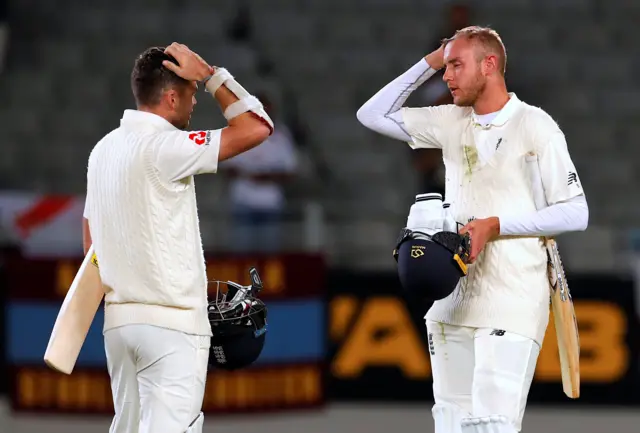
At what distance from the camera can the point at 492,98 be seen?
5.23 metres

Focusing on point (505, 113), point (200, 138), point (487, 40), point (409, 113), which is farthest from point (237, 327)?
point (487, 40)

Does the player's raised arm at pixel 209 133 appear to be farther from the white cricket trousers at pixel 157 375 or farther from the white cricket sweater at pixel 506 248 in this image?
the white cricket sweater at pixel 506 248

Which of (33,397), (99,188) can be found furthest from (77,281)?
(33,397)

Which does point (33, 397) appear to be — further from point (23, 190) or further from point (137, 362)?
point (137, 362)

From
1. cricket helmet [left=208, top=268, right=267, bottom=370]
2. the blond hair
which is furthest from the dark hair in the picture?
the blond hair

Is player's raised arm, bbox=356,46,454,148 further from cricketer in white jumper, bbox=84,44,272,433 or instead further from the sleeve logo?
the sleeve logo

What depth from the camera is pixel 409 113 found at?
217 inches

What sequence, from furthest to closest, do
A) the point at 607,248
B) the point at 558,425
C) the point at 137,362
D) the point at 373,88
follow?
the point at 373,88
the point at 607,248
the point at 558,425
the point at 137,362

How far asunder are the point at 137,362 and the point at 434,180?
517 centimetres

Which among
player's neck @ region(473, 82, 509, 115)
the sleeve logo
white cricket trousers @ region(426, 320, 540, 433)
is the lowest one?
white cricket trousers @ region(426, 320, 540, 433)

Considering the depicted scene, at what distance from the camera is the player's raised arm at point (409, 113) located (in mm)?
5445

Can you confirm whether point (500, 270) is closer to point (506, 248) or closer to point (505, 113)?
point (506, 248)

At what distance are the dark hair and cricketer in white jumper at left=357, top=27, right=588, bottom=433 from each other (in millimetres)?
1265

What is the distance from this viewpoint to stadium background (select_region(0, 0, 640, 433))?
878 centimetres
